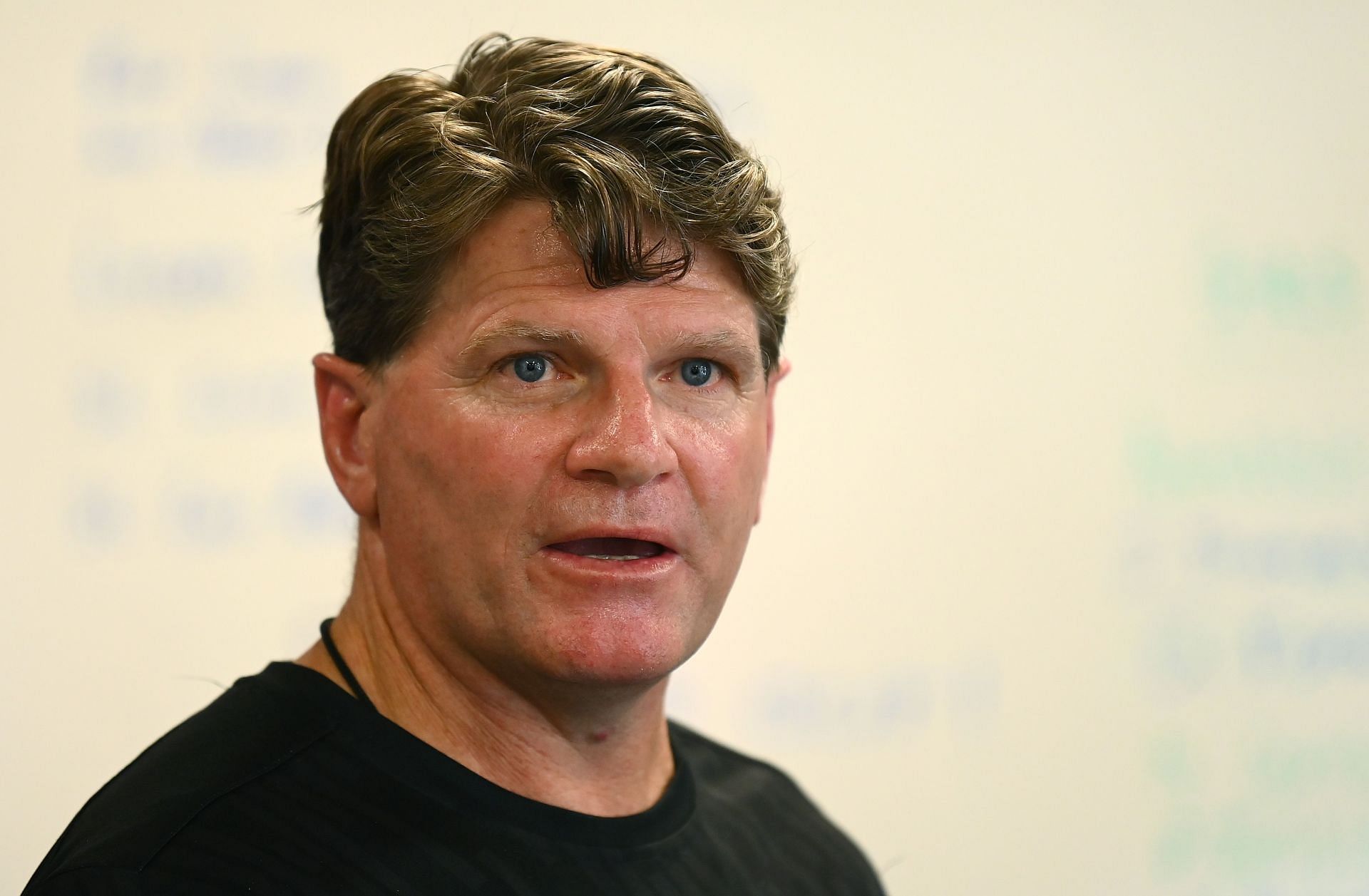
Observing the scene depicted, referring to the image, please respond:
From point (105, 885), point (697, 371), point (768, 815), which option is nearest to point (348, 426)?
point (697, 371)

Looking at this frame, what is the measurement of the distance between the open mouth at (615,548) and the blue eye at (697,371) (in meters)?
0.16

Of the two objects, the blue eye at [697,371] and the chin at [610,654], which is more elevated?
the blue eye at [697,371]

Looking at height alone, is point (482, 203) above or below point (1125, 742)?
above

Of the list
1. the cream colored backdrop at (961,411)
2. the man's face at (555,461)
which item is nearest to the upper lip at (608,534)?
the man's face at (555,461)

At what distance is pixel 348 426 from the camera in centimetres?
142

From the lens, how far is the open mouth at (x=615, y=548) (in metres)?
1.31

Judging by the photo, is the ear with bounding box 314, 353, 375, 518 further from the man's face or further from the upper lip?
the upper lip

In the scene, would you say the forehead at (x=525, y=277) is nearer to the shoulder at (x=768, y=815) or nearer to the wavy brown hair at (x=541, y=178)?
the wavy brown hair at (x=541, y=178)

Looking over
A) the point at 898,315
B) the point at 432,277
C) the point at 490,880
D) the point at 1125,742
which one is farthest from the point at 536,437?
the point at 1125,742

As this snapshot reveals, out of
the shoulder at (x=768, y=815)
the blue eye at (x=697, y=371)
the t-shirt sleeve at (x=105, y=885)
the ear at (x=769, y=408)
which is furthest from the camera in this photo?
the shoulder at (x=768, y=815)

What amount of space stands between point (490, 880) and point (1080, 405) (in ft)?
5.66

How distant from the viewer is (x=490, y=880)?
1.26 meters

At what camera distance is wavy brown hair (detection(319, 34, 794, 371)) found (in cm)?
130

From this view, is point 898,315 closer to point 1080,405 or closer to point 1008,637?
point 1080,405
